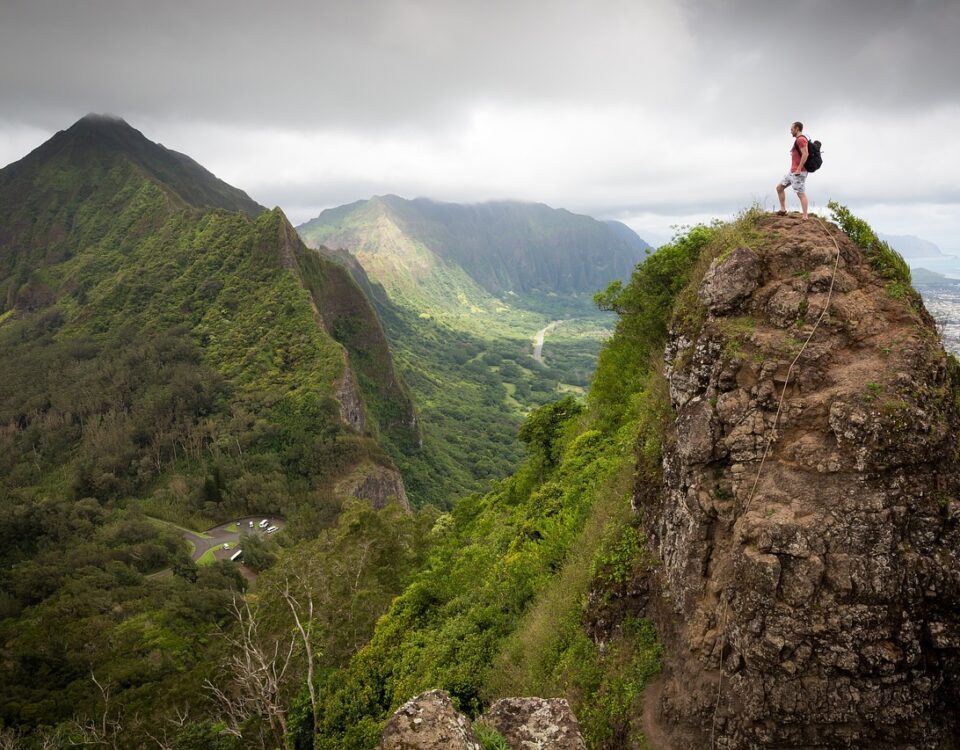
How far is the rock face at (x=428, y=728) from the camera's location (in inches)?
275

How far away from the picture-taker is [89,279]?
162 meters

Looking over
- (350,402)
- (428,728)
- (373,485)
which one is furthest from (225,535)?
(428,728)

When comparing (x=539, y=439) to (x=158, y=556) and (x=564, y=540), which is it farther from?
(x=158, y=556)

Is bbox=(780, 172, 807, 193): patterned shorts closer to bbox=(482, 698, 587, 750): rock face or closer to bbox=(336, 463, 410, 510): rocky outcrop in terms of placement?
bbox=(482, 698, 587, 750): rock face

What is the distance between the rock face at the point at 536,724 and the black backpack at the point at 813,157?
12.8 m

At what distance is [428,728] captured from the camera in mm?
7148

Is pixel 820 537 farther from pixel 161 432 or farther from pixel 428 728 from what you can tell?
pixel 161 432

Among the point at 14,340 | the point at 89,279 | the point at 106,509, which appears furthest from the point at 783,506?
the point at 89,279

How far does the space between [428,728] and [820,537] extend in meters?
6.86

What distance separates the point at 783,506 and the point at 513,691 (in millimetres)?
8196

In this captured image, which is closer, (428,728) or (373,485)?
(428,728)

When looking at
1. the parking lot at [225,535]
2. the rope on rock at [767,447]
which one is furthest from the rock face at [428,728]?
the parking lot at [225,535]

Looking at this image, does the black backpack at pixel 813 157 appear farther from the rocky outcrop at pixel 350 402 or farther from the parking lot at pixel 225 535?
the rocky outcrop at pixel 350 402

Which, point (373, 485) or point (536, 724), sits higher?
point (536, 724)
